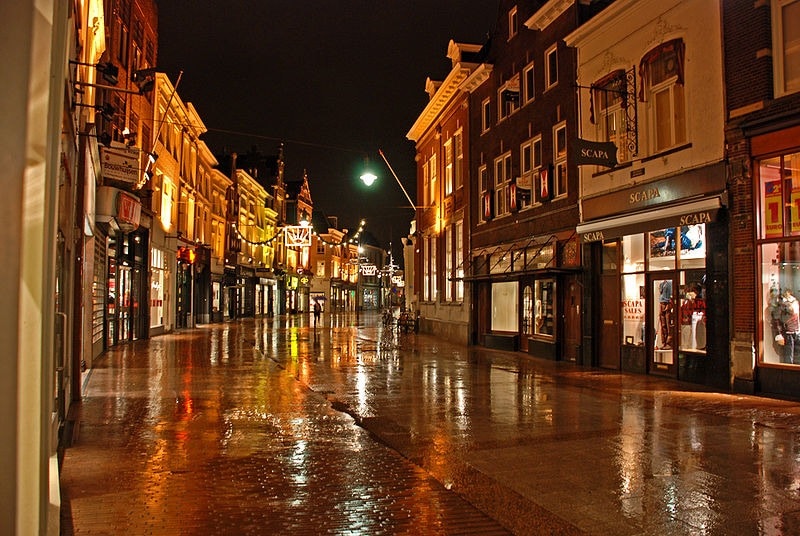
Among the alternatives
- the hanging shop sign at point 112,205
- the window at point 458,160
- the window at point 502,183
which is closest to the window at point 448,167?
the window at point 458,160

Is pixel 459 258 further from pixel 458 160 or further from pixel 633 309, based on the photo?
pixel 633 309

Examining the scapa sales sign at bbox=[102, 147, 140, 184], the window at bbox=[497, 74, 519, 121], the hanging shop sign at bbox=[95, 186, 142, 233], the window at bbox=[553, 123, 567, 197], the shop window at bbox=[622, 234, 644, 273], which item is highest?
the window at bbox=[497, 74, 519, 121]

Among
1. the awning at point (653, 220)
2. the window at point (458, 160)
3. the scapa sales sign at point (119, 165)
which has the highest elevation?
the window at point (458, 160)

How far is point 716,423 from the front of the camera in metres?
9.38

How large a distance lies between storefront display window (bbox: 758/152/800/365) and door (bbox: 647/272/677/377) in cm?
261

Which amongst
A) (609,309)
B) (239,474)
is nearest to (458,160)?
(609,309)

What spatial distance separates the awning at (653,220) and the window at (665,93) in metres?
1.64

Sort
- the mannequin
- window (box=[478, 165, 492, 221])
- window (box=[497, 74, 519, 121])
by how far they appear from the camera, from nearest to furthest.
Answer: the mannequin < window (box=[497, 74, 519, 121]) < window (box=[478, 165, 492, 221])

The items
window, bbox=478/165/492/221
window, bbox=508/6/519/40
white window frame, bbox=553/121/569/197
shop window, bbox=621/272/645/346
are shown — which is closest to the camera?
shop window, bbox=621/272/645/346

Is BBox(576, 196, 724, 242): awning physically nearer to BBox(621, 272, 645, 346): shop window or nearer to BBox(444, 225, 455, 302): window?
BBox(621, 272, 645, 346): shop window

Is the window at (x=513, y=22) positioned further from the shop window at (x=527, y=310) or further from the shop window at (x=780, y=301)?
the shop window at (x=780, y=301)

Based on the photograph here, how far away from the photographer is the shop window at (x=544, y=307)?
20.0m

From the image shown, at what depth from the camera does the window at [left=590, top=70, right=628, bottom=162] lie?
53.9 ft

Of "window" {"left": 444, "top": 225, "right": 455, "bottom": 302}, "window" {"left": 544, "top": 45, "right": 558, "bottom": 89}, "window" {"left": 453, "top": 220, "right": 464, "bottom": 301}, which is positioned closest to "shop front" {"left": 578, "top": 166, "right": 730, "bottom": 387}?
"window" {"left": 544, "top": 45, "right": 558, "bottom": 89}
